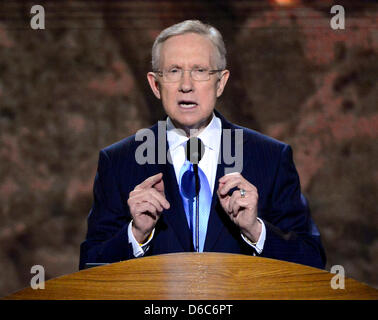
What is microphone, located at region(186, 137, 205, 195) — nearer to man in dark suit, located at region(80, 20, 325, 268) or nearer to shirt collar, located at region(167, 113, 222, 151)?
man in dark suit, located at region(80, 20, 325, 268)

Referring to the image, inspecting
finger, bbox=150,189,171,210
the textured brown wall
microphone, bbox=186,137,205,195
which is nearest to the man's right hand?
finger, bbox=150,189,171,210

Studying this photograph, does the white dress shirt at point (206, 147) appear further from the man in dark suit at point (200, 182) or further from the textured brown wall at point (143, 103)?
the textured brown wall at point (143, 103)

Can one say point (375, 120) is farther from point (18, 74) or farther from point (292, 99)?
point (18, 74)

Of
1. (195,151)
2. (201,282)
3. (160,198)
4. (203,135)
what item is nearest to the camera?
(201,282)

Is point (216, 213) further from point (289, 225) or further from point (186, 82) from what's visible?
point (186, 82)

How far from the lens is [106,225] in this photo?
79.6 inches

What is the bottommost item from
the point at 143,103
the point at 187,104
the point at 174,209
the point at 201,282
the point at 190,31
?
the point at 201,282

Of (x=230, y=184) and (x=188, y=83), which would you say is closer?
(x=230, y=184)

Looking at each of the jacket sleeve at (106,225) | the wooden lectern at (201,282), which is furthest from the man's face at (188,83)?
the wooden lectern at (201,282)

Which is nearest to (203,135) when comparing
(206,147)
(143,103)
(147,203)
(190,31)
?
(206,147)


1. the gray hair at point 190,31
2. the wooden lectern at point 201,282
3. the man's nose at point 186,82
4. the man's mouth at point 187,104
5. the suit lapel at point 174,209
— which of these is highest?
the gray hair at point 190,31

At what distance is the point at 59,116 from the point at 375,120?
146 centimetres

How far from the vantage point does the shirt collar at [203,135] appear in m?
2.09
